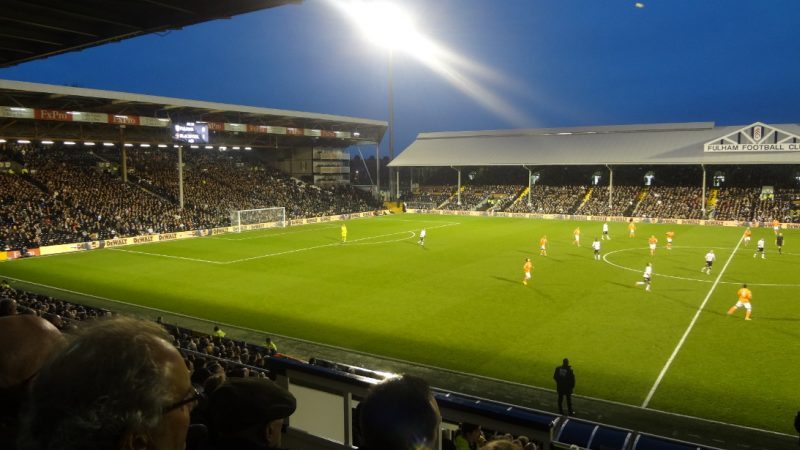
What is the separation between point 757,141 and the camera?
5312 centimetres

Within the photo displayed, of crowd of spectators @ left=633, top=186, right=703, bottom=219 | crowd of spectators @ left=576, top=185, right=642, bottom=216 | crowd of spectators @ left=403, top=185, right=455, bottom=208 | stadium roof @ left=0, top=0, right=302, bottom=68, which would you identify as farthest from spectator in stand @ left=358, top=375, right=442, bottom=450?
crowd of spectators @ left=403, top=185, right=455, bottom=208

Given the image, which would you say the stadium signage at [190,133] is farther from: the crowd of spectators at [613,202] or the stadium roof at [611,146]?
the crowd of spectators at [613,202]

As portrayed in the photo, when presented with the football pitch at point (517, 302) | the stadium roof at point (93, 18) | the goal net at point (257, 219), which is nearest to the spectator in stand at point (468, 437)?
the stadium roof at point (93, 18)

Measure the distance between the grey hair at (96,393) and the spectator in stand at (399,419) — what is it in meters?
0.77

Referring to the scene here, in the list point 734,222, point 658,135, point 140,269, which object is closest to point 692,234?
point 734,222

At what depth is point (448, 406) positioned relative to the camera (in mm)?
3635

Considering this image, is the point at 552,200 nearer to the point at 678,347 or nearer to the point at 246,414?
the point at 678,347

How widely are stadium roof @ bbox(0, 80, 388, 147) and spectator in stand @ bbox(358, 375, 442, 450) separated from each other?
43604 millimetres

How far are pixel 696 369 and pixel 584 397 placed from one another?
3.81 metres

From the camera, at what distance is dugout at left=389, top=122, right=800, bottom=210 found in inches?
2083

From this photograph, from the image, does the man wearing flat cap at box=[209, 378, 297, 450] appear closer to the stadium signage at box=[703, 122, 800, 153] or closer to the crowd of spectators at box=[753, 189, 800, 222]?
the crowd of spectators at box=[753, 189, 800, 222]

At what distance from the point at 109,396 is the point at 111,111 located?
52.9 m

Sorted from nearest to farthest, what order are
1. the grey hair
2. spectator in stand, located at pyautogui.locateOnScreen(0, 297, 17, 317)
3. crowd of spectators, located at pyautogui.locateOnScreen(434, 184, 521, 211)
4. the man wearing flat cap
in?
the grey hair < the man wearing flat cap < spectator in stand, located at pyautogui.locateOnScreen(0, 297, 17, 317) < crowd of spectators, located at pyautogui.locateOnScreen(434, 184, 521, 211)

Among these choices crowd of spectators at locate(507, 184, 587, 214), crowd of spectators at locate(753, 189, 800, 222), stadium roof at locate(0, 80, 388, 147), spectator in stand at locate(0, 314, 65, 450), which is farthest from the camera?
crowd of spectators at locate(507, 184, 587, 214)
